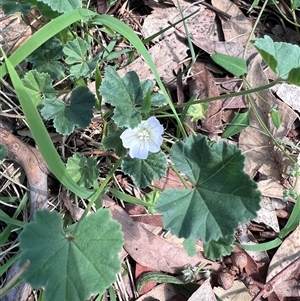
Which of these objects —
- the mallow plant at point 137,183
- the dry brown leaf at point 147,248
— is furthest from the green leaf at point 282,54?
the dry brown leaf at point 147,248

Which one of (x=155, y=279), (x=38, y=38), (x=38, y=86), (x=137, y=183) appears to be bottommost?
(x=155, y=279)

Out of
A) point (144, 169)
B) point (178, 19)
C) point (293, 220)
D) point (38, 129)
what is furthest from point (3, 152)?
point (293, 220)

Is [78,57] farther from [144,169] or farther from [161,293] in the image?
[161,293]

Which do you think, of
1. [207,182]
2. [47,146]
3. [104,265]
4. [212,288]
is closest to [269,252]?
[212,288]

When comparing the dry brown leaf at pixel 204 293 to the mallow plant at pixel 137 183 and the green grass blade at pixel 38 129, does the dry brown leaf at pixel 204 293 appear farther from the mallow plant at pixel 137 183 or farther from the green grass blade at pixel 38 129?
the green grass blade at pixel 38 129

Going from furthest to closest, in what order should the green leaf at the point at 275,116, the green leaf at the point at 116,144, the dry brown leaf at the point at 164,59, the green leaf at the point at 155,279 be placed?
the dry brown leaf at the point at 164,59 < the green leaf at the point at 275,116 < the green leaf at the point at 155,279 < the green leaf at the point at 116,144

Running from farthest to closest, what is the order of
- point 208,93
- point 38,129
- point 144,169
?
point 208,93, point 144,169, point 38,129

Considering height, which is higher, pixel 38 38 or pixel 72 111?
pixel 38 38
